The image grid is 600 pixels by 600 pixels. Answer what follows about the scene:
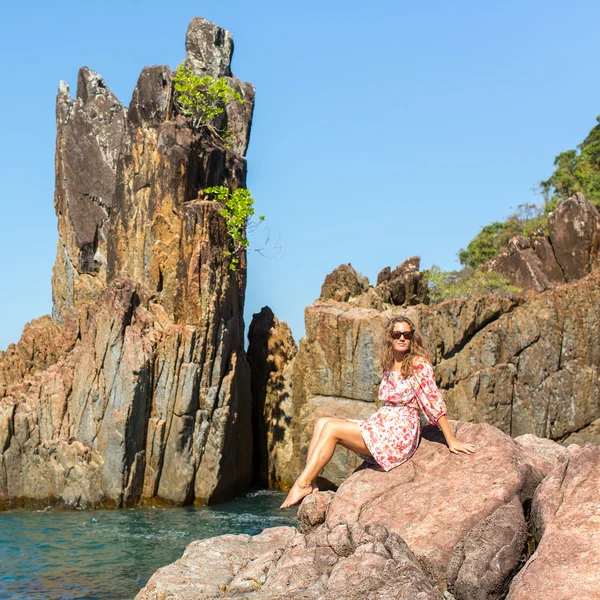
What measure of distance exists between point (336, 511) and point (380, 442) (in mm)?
1087

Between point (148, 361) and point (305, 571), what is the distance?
1399 centimetres

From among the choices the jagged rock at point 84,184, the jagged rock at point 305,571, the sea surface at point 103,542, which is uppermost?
the jagged rock at point 84,184

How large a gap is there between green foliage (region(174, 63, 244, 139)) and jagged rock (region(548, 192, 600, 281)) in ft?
40.9

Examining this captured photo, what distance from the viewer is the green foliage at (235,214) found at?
2470 cm

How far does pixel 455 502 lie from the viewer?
9.86m

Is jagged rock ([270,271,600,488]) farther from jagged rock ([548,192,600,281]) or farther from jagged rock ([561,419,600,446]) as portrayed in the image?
jagged rock ([548,192,600,281])

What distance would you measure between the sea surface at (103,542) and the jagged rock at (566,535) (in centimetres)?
800

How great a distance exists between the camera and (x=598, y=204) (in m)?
39.0

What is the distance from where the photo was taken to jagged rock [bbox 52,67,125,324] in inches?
1123

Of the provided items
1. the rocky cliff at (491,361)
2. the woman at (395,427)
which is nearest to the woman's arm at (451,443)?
the woman at (395,427)

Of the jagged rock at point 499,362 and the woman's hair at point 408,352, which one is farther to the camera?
the jagged rock at point 499,362

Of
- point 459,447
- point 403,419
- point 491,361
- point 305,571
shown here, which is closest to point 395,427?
point 403,419

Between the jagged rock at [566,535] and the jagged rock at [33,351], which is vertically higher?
the jagged rock at [33,351]

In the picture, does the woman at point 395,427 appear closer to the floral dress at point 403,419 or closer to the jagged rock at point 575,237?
the floral dress at point 403,419
